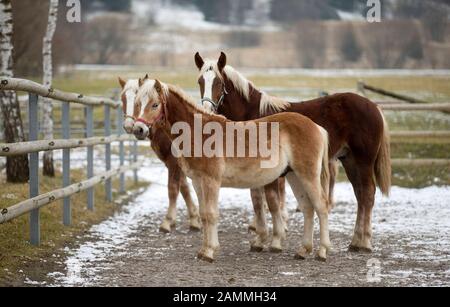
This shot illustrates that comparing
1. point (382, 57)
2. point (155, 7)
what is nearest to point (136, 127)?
point (382, 57)

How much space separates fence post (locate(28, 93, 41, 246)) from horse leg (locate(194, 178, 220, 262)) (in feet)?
5.11

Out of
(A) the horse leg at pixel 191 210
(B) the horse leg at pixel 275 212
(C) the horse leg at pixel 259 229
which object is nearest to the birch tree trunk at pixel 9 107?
(A) the horse leg at pixel 191 210

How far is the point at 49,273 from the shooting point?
5.32 m

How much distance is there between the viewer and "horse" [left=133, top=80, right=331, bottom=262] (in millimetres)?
5914

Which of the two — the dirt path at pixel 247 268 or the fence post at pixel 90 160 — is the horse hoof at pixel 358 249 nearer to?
the dirt path at pixel 247 268

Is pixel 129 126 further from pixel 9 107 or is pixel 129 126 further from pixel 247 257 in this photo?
pixel 9 107

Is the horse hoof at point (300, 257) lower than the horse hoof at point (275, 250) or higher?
higher

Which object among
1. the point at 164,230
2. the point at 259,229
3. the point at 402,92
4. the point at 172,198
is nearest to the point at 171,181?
the point at 172,198

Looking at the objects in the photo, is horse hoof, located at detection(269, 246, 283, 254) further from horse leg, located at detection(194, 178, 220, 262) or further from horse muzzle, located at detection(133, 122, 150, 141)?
horse muzzle, located at detection(133, 122, 150, 141)

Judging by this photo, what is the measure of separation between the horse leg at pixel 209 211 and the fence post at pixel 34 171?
1.56 meters

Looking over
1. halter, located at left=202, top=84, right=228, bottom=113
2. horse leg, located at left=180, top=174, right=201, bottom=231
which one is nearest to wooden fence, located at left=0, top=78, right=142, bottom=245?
horse leg, located at left=180, top=174, right=201, bottom=231

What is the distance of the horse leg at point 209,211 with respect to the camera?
19.4 feet

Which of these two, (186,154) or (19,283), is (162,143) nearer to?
(186,154)
